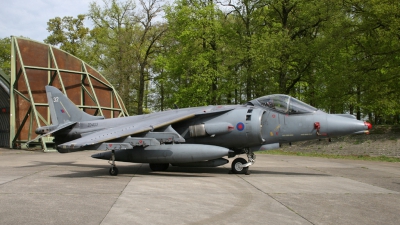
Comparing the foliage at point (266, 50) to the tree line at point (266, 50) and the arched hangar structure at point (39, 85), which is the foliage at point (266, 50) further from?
the arched hangar structure at point (39, 85)

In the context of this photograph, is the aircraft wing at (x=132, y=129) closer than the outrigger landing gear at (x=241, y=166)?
Yes

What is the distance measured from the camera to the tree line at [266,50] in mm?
26266

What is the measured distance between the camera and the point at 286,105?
1258 centimetres

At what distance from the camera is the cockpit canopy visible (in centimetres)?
1243

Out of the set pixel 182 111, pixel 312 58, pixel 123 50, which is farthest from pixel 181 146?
pixel 123 50

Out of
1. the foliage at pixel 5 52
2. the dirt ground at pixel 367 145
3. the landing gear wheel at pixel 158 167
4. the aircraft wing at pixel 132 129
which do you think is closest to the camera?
the aircraft wing at pixel 132 129

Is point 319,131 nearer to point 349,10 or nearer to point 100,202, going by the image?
Result: point 100,202

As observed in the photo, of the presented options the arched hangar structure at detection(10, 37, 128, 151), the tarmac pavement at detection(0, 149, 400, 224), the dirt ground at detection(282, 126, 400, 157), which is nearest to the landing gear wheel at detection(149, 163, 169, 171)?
the tarmac pavement at detection(0, 149, 400, 224)

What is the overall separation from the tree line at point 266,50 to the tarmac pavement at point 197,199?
665 inches

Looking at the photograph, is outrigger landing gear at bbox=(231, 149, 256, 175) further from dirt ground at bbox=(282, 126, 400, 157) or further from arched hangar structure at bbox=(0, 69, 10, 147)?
arched hangar structure at bbox=(0, 69, 10, 147)

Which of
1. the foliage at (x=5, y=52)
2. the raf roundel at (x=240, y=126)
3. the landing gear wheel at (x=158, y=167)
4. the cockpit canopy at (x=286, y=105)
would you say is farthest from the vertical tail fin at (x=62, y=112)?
the foliage at (x=5, y=52)

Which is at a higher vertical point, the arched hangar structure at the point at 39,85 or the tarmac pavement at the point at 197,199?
the arched hangar structure at the point at 39,85

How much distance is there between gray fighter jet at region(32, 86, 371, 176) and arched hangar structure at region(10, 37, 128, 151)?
44.3ft

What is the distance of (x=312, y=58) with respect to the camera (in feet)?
105
